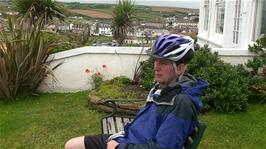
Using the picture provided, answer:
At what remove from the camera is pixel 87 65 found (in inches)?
314

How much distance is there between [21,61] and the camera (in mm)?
7219

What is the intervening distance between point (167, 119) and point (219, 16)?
35.3 ft

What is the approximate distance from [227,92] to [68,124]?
232 cm

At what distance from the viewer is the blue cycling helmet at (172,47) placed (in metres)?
2.81

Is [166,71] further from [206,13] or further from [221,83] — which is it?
[206,13]

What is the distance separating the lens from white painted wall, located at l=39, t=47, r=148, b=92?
7.91 metres

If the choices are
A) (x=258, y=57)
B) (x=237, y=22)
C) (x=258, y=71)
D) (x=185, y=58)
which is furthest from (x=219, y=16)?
(x=185, y=58)

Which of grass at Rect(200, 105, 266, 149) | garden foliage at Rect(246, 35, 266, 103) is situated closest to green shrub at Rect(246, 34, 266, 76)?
garden foliage at Rect(246, 35, 266, 103)

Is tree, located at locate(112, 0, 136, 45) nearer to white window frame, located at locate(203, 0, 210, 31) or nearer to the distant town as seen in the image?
the distant town

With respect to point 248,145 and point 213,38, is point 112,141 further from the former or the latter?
point 213,38

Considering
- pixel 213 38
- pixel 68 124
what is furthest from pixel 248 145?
pixel 213 38

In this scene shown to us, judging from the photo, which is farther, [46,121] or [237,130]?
[46,121]

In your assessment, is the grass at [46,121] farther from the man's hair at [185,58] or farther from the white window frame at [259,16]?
the white window frame at [259,16]

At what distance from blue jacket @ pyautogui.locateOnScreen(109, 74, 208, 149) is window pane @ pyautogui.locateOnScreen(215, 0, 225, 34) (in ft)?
32.6
